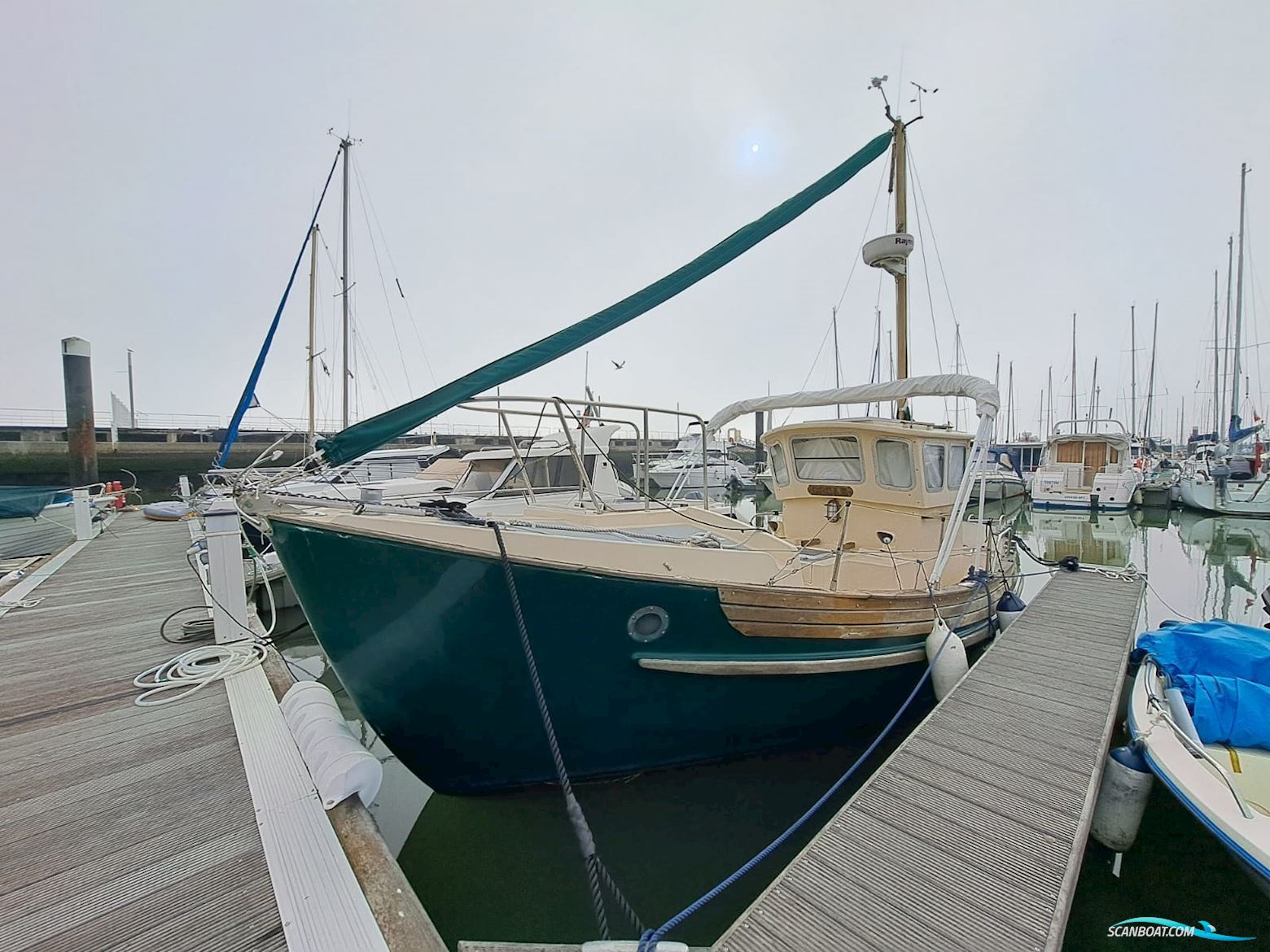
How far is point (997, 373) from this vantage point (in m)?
42.9

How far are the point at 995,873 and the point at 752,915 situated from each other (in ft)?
3.55

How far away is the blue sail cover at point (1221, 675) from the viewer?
10.9 feet

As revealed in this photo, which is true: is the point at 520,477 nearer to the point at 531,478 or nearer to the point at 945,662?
the point at 531,478

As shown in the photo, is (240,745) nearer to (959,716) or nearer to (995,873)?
(995,873)

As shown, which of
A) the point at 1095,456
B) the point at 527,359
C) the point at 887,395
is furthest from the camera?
the point at 1095,456

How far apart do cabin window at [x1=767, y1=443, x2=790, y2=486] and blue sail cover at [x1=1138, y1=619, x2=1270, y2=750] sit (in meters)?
3.54

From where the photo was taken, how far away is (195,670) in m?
4.39

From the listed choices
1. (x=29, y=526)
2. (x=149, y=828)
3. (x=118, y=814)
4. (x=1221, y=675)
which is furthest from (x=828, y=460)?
(x=29, y=526)

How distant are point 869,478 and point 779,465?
1110 millimetres

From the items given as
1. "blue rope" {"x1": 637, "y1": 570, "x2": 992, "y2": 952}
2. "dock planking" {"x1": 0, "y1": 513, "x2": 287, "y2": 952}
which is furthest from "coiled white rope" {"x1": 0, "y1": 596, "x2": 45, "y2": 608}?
"blue rope" {"x1": 637, "y1": 570, "x2": 992, "y2": 952}

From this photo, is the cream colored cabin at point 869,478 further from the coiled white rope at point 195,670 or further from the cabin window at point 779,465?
the coiled white rope at point 195,670

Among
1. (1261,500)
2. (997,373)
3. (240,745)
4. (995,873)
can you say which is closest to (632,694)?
(995,873)

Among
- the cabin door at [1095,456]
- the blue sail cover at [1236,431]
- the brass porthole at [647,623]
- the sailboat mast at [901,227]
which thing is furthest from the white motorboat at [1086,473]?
the brass porthole at [647,623]

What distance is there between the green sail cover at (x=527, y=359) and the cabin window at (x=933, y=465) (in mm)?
3252
